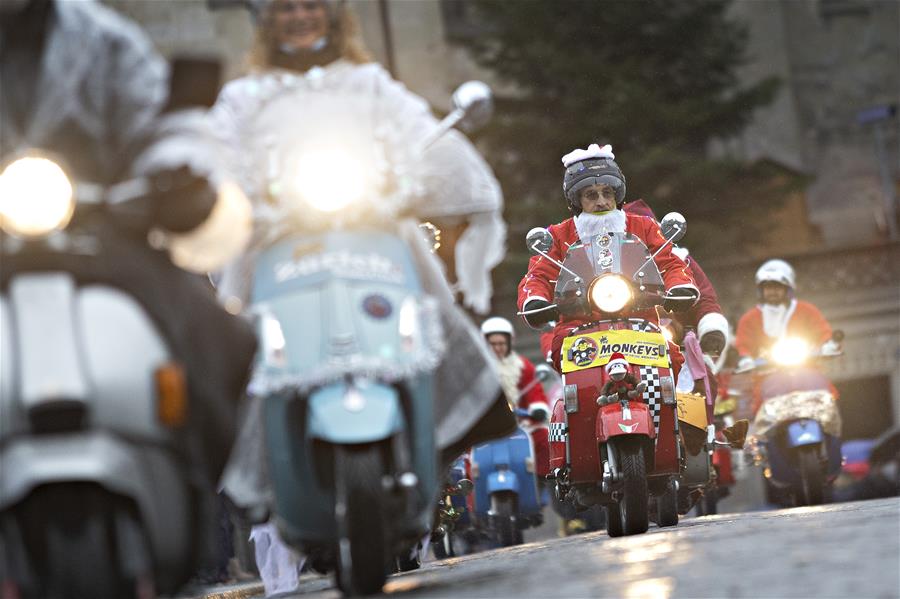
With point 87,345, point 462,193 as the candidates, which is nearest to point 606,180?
point 462,193

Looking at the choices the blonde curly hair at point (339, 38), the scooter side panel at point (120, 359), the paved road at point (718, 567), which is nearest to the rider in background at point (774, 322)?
the paved road at point (718, 567)

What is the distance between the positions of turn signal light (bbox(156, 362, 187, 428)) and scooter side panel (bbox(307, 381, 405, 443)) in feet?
4.52

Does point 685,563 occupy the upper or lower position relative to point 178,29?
lower

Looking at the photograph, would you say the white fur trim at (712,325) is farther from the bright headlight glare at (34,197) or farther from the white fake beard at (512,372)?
the bright headlight glare at (34,197)

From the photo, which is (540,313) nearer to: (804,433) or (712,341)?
(712,341)

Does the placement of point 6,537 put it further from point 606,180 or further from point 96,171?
point 606,180

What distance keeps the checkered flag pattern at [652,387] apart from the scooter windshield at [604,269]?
0.31 metres

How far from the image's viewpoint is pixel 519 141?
120ft

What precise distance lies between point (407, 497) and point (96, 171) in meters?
1.64

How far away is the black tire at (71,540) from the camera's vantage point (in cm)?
570

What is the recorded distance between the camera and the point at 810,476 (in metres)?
15.4

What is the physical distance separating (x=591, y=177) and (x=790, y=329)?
455cm

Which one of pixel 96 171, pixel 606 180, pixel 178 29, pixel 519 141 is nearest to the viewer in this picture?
pixel 96 171

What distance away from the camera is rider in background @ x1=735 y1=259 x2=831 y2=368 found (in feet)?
53.9
